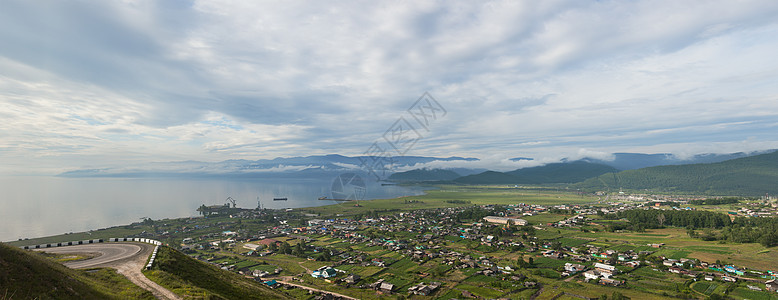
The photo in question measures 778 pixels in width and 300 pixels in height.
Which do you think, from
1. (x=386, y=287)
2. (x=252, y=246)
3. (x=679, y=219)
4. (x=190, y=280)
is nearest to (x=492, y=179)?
(x=679, y=219)

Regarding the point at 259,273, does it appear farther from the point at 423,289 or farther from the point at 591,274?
the point at 591,274

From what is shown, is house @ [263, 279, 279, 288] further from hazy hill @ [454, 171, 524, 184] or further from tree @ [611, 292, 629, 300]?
hazy hill @ [454, 171, 524, 184]

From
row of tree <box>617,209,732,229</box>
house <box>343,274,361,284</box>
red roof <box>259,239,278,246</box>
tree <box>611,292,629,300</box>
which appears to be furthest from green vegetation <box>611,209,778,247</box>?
red roof <box>259,239,278,246</box>

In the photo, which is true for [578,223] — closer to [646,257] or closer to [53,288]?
[646,257]

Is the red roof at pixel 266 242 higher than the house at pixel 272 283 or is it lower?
lower

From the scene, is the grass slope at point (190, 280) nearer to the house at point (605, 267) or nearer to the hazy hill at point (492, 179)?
the house at point (605, 267)

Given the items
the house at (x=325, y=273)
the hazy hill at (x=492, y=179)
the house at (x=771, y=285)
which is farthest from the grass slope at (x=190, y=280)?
the hazy hill at (x=492, y=179)
